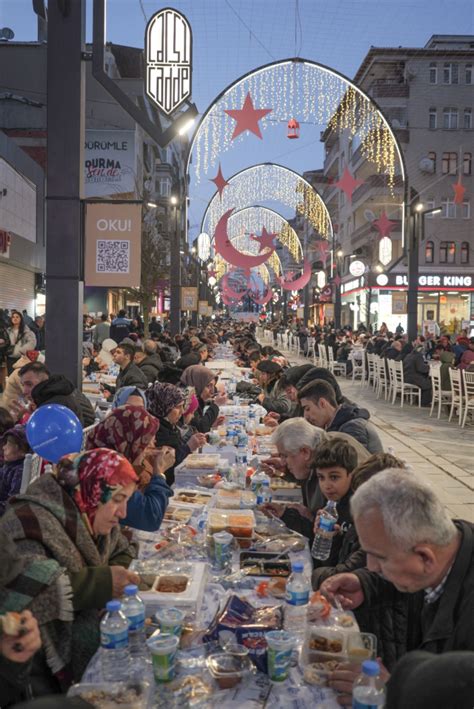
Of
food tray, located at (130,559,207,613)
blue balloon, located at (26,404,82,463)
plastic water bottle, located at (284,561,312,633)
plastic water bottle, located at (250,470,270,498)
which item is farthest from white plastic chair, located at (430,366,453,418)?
plastic water bottle, located at (284,561,312,633)

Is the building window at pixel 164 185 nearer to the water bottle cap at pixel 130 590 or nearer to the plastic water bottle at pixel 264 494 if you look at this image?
the plastic water bottle at pixel 264 494

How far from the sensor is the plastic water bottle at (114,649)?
2.35m

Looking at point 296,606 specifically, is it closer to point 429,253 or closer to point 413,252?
point 413,252

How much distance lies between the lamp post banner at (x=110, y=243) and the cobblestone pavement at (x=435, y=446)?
4.72 m

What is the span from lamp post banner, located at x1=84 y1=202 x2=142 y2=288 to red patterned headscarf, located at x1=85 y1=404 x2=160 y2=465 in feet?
10.6

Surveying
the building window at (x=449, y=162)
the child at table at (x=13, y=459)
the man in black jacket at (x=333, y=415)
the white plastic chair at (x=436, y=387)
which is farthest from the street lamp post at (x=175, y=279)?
the building window at (x=449, y=162)

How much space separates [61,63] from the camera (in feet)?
22.2

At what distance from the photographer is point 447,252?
4275cm

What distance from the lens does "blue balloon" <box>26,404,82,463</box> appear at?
4164 mm

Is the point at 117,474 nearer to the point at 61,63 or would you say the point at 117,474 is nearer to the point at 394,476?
the point at 394,476

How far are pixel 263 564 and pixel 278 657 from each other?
3.54 feet

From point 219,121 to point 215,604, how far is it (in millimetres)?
12475

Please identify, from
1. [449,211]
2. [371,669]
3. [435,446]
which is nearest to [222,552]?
[371,669]

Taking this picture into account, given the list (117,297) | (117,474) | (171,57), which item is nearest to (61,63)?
(171,57)
